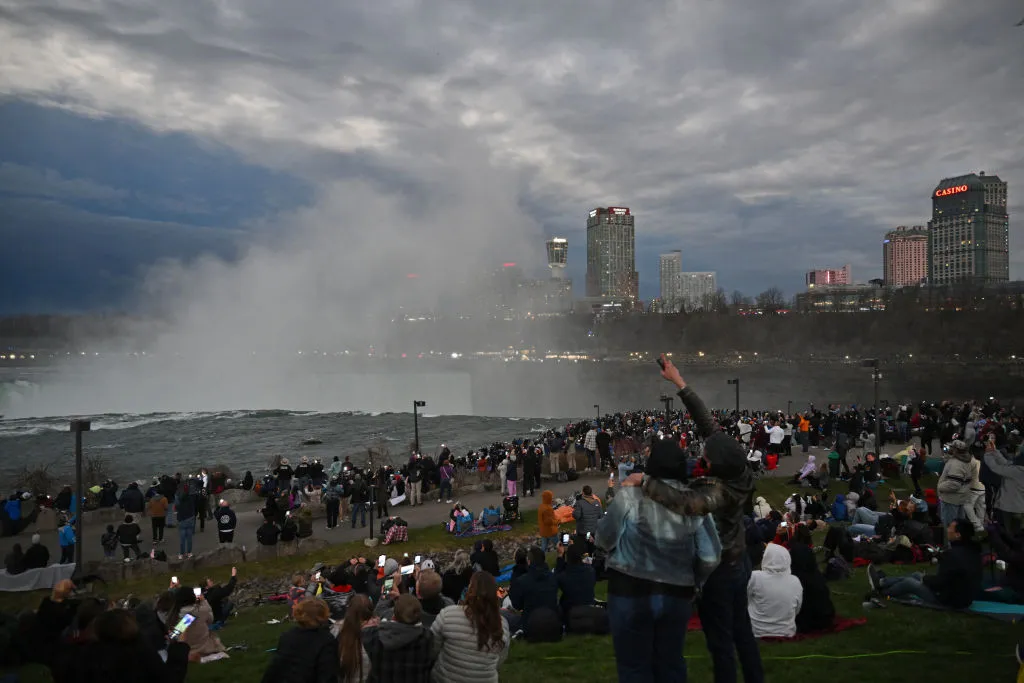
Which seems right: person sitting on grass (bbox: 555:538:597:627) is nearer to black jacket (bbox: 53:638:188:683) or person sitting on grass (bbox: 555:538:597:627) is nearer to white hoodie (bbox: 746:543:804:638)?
white hoodie (bbox: 746:543:804:638)

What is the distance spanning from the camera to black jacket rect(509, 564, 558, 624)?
7102 mm

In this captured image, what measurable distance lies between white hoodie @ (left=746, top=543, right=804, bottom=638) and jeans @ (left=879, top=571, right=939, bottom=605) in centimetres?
196

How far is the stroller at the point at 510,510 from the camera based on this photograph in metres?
17.7

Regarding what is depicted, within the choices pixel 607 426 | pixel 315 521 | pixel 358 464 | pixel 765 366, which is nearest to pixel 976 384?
pixel 765 366

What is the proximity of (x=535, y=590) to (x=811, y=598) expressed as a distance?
2883 mm

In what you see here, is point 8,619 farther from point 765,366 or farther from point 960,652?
point 765,366

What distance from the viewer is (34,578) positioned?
12836 mm

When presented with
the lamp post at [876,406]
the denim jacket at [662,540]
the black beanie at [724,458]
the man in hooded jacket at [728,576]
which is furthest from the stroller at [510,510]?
the denim jacket at [662,540]

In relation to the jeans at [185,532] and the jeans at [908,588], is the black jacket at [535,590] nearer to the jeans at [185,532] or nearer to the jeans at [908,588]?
the jeans at [908,588]

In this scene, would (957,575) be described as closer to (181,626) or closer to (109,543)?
(181,626)

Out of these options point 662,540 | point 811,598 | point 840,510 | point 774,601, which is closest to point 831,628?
point 811,598

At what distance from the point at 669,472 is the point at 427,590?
233 cm

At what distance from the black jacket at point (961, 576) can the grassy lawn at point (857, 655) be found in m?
0.20

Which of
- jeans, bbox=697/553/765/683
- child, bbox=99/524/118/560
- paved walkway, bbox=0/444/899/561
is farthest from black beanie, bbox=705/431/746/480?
child, bbox=99/524/118/560
